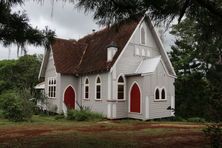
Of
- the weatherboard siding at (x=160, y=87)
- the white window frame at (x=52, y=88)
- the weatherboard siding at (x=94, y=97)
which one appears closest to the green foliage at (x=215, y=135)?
the weatherboard siding at (x=160, y=87)

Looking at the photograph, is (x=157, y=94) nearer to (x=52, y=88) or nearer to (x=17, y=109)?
(x=17, y=109)

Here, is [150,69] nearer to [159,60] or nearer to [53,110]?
[159,60]

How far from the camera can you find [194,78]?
610 centimetres

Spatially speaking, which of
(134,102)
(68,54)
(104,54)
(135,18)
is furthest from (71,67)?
(135,18)

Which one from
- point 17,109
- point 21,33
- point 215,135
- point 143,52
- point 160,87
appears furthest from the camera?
point 143,52

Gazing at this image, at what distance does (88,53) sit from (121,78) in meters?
5.89

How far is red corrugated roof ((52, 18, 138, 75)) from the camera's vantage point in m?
25.1

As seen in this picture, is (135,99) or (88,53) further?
(88,53)

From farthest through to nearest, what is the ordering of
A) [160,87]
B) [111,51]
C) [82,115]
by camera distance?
[111,51] → [160,87] → [82,115]

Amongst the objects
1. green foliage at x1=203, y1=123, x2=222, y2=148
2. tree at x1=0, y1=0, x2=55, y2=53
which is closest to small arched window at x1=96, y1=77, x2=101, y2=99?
tree at x1=0, y1=0, x2=55, y2=53

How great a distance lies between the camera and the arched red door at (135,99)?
23891 mm

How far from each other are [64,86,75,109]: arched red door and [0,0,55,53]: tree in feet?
65.0

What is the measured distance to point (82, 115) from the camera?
23516 mm

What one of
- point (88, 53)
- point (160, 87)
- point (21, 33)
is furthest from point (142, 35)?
point (21, 33)
